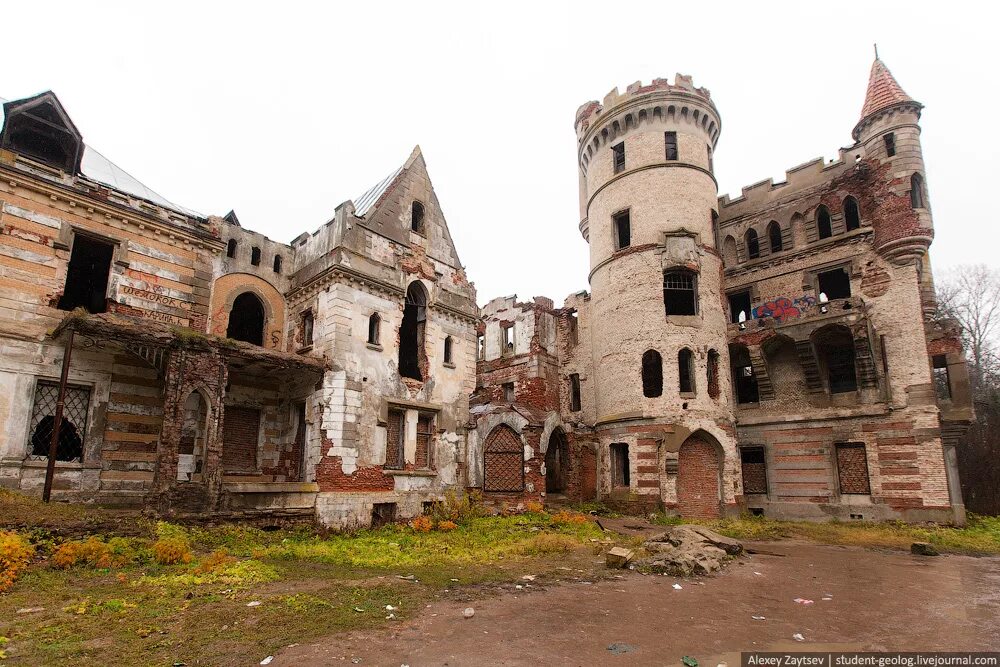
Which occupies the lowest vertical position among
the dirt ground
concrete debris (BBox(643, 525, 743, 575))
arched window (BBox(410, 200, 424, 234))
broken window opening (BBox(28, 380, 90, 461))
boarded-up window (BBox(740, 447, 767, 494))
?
the dirt ground

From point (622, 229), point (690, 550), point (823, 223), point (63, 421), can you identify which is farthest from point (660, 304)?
point (63, 421)

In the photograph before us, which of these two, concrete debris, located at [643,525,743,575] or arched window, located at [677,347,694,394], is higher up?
arched window, located at [677,347,694,394]

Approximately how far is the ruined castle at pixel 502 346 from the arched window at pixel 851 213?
15cm

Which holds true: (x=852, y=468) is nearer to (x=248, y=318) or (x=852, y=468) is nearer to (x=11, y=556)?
(x=248, y=318)

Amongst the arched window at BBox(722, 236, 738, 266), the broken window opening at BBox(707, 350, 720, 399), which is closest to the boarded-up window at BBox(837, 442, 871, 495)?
the broken window opening at BBox(707, 350, 720, 399)

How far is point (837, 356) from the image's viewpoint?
25.3 m

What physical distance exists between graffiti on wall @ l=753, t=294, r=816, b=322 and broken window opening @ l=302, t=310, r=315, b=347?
784 inches

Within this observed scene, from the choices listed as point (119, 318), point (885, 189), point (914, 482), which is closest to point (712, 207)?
point (885, 189)

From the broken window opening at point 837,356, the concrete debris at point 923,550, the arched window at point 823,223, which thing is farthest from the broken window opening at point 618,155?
the concrete debris at point 923,550

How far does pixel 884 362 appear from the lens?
76.8 ft

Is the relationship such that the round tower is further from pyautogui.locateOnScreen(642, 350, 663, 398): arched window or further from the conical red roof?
the conical red roof

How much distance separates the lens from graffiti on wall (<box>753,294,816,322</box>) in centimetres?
2577

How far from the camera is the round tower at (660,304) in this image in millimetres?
23688

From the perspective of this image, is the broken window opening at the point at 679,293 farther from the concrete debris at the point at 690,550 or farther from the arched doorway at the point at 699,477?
the concrete debris at the point at 690,550
